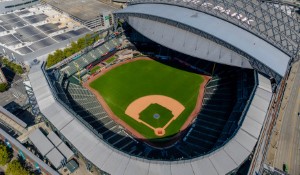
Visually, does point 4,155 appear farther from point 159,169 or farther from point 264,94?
point 264,94

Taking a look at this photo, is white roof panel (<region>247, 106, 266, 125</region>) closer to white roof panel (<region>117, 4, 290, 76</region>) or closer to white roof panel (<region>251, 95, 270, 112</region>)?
white roof panel (<region>251, 95, 270, 112</region>)

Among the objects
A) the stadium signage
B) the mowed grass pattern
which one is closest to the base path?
the mowed grass pattern

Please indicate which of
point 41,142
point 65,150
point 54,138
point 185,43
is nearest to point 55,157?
point 65,150

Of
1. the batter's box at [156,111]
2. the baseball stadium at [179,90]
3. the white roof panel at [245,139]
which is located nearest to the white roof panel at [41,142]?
the baseball stadium at [179,90]

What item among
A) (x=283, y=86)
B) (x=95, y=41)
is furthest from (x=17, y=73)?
(x=283, y=86)

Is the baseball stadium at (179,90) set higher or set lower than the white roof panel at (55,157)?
higher

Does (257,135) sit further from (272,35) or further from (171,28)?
(171,28)

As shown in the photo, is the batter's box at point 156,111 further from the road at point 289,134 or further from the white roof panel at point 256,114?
the road at point 289,134
